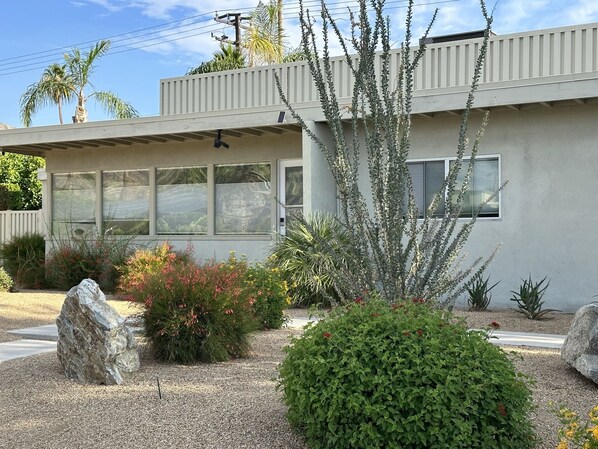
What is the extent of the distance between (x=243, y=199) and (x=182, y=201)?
65.1 inches

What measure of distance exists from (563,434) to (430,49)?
12558mm

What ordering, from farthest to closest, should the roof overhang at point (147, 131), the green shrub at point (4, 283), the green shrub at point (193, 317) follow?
the green shrub at point (4, 283) → the roof overhang at point (147, 131) → the green shrub at point (193, 317)

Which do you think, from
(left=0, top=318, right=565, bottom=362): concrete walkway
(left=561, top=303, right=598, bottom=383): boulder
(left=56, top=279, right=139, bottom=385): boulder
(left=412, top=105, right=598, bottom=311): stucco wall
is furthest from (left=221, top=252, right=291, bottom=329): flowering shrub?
(left=412, top=105, right=598, bottom=311): stucco wall

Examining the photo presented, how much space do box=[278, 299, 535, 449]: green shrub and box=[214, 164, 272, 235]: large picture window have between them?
1116 cm

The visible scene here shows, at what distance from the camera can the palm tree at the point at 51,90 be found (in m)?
34.6

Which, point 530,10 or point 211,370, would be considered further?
point 530,10

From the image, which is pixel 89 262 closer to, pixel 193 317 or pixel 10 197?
pixel 193 317

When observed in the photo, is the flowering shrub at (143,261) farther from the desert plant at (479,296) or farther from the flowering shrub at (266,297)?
the desert plant at (479,296)

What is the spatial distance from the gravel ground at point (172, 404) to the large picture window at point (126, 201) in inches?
373

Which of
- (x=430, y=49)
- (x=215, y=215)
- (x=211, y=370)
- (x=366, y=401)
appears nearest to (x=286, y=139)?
(x=215, y=215)

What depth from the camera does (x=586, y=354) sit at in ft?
24.2

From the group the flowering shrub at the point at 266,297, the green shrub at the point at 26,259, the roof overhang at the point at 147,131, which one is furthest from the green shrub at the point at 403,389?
the green shrub at the point at 26,259

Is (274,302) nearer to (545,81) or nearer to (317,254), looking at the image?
(317,254)

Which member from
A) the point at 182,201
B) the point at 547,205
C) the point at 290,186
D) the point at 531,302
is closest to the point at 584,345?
the point at 531,302
